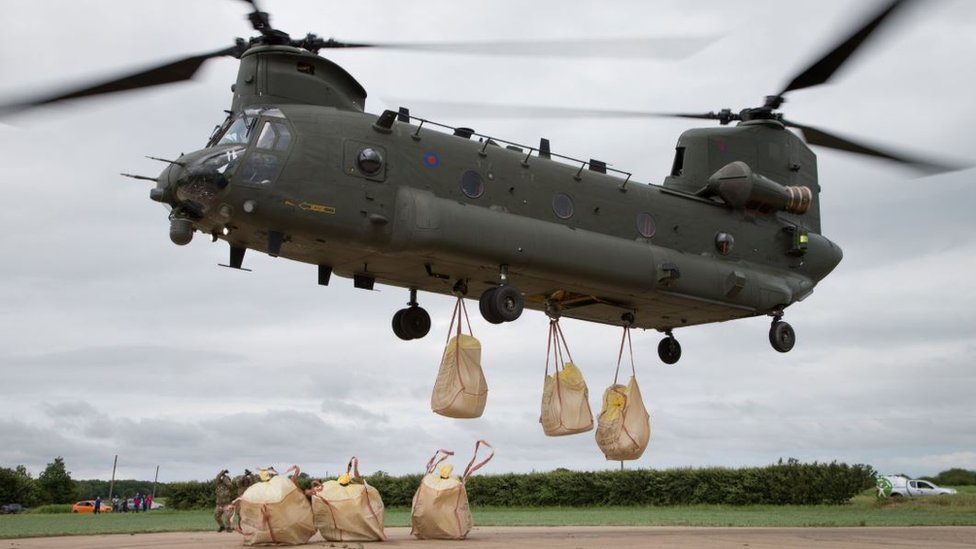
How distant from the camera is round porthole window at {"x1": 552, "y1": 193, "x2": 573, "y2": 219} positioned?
1627 cm

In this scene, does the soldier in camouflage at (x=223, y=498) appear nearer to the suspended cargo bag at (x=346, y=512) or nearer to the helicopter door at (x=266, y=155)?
the suspended cargo bag at (x=346, y=512)

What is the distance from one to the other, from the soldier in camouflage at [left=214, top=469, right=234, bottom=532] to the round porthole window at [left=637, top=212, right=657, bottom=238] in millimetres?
8670

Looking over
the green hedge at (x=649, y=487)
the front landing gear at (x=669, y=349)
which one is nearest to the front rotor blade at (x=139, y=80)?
the front landing gear at (x=669, y=349)

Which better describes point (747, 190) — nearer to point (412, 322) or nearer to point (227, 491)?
point (412, 322)

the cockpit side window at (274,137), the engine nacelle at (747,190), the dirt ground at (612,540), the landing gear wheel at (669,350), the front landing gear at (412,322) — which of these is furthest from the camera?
the landing gear wheel at (669,350)

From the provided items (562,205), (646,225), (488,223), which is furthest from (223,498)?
(646,225)

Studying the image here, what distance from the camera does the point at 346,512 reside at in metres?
12.8

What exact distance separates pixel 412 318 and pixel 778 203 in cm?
810

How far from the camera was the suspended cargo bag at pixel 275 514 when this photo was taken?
1216 centimetres

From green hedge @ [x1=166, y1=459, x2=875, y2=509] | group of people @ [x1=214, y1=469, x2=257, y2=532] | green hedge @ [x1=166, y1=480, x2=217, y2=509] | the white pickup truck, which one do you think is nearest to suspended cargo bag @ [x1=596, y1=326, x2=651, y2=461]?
group of people @ [x1=214, y1=469, x2=257, y2=532]

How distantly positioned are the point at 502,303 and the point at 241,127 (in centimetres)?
490

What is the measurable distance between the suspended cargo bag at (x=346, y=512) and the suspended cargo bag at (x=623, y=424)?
4.84m

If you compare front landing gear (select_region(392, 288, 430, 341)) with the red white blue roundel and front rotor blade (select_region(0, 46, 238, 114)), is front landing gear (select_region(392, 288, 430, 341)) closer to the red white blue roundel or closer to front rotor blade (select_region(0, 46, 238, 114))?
the red white blue roundel

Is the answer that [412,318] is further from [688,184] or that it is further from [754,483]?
[754,483]
